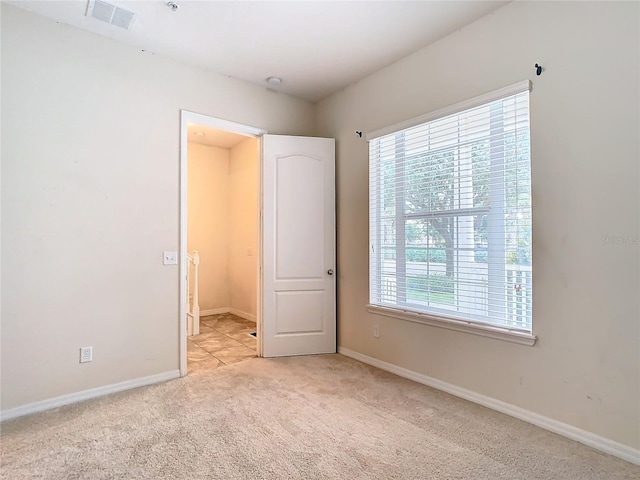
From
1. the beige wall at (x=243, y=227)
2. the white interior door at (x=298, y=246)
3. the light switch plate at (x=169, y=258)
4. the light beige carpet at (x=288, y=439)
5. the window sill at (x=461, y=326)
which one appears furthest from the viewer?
the beige wall at (x=243, y=227)

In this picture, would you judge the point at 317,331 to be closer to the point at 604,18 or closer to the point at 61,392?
the point at 61,392

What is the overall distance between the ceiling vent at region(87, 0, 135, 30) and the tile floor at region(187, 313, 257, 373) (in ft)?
9.53

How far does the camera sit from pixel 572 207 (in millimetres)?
2154

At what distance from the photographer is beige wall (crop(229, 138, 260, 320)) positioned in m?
5.48

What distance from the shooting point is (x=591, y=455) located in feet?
6.45

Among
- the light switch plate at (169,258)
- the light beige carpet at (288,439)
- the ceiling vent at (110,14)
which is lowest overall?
the light beige carpet at (288,439)

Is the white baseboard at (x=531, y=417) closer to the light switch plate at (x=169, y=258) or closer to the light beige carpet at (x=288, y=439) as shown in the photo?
the light beige carpet at (x=288, y=439)

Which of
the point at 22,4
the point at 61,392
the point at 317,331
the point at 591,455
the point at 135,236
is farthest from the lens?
the point at 317,331

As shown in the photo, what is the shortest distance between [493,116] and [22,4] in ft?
11.1

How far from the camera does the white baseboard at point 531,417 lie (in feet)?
6.43

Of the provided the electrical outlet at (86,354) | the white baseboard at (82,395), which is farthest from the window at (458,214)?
the electrical outlet at (86,354)

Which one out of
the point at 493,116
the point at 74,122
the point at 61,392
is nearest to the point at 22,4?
the point at 74,122

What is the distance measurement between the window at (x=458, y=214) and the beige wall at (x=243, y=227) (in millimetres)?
2538

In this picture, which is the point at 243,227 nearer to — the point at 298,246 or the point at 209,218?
the point at 209,218
